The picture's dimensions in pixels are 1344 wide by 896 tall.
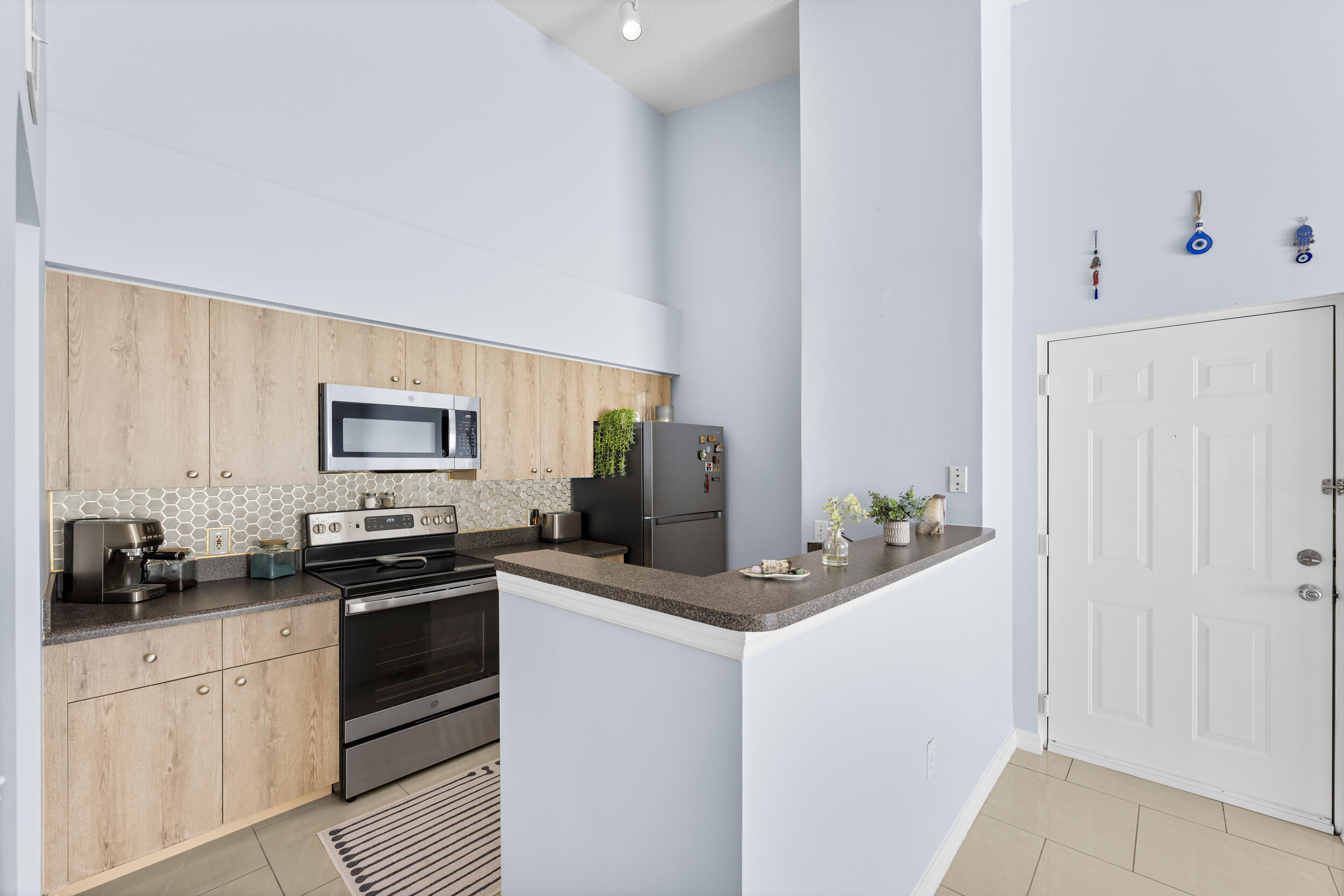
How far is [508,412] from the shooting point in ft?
11.4

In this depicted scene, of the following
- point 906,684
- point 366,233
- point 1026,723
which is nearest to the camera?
point 906,684

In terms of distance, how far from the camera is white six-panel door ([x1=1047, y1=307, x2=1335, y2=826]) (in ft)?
8.02

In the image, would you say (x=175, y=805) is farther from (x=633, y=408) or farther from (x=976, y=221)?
(x=976, y=221)

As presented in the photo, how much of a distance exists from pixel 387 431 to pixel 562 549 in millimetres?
1281

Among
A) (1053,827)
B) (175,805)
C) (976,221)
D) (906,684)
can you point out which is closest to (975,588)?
(906,684)

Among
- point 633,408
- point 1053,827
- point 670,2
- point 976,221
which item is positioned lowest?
point 1053,827

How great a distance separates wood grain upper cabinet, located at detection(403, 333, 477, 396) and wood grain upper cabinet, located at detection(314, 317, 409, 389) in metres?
0.05

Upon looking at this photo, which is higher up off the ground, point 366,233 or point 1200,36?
point 1200,36

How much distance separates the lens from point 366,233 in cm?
289

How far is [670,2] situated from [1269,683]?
4.50m

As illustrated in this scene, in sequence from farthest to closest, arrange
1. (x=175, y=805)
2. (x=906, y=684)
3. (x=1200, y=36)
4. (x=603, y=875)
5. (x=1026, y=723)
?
→ 1. (x=1026, y=723)
2. (x=1200, y=36)
3. (x=175, y=805)
4. (x=906, y=684)
5. (x=603, y=875)

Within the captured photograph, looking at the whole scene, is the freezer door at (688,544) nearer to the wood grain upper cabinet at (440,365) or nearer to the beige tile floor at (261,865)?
the wood grain upper cabinet at (440,365)

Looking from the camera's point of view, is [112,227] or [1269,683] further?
[1269,683]

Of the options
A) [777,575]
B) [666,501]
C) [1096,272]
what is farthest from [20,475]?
[1096,272]
